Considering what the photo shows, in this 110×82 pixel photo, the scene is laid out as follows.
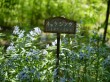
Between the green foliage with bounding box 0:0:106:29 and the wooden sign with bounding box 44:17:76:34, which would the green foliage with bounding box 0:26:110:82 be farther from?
the green foliage with bounding box 0:0:106:29

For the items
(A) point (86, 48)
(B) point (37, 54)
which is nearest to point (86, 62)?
(A) point (86, 48)

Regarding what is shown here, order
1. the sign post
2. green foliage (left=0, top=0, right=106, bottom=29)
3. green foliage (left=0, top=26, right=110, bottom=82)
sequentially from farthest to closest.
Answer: green foliage (left=0, top=0, right=106, bottom=29) → the sign post → green foliage (left=0, top=26, right=110, bottom=82)

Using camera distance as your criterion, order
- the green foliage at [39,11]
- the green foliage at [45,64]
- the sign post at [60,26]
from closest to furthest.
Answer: the green foliage at [45,64], the sign post at [60,26], the green foliage at [39,11]

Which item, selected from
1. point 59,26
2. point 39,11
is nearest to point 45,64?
point 59,26

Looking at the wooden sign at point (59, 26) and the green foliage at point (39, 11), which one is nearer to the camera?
the wooden sign at point (59, 26)

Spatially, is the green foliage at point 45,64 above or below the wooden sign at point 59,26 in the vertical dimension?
below

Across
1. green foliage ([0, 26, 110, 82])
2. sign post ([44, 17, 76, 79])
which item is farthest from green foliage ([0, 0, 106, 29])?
green foliage ([0, 26, 110, 82])

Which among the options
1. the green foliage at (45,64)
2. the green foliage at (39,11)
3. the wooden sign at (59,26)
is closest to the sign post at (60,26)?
the wooden sign at (59,26)

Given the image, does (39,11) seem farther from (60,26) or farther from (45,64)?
(45,64)

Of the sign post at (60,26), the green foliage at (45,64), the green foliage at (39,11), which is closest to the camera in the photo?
the green foliage at (45,64)

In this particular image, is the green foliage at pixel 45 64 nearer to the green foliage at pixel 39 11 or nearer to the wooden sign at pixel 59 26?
the wooden sign at pixel 59 26

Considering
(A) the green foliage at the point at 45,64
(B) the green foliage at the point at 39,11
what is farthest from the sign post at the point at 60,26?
(B) the green foliage at the point at 39,11

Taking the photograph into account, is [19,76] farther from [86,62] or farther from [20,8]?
[20,8]

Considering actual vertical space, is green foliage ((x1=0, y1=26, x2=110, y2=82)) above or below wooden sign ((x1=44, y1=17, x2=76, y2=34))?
below
